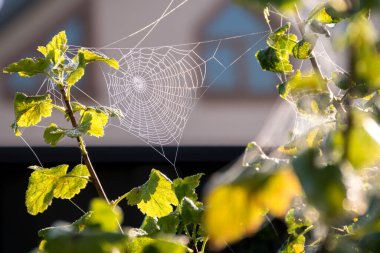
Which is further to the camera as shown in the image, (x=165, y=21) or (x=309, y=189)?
(x=165, y=21)

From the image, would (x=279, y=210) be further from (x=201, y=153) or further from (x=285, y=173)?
(x=201, y=153)

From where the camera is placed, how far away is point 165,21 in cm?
658

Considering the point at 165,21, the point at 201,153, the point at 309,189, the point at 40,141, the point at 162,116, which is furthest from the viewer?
the point at 165,21

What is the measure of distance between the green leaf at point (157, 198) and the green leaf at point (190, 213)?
0.10 metres

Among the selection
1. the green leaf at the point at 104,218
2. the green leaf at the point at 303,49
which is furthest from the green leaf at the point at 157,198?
the green leaf at the point at 104,218

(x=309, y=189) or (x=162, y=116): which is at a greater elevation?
(x=309, y=189)

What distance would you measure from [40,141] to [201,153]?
1389 mm

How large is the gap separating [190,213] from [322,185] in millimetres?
499

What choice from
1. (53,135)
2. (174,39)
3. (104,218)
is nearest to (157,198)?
(53,135)

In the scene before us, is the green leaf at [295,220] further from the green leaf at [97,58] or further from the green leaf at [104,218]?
the green leaf at [104,218]

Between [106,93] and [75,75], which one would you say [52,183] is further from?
[106,93]

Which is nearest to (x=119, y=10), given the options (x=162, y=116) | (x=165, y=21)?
(x=165, y=21)

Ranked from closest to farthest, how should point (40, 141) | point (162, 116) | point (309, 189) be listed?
point (309, 189) < point (162, 116) < point (40, 141)

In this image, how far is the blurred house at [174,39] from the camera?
6242 millimetres
